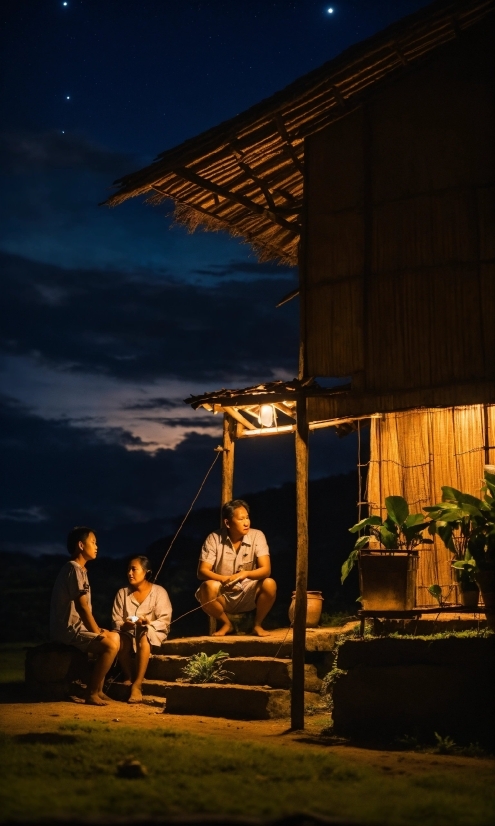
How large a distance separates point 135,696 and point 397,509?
4.05 m

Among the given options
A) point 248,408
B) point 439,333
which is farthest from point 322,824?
point 248,408

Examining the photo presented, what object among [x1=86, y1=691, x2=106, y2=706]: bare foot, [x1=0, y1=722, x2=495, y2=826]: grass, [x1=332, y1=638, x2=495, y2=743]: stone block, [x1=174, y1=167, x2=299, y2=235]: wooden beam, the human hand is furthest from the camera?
the human hand

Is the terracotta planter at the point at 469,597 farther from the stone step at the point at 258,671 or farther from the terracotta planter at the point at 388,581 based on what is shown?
the stone step at the point at 258,671

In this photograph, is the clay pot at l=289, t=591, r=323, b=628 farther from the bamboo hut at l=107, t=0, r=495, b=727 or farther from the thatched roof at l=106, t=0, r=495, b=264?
the thatched roof at l=106, t=0, r=495, b=264

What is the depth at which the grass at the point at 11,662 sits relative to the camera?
45.2 feet

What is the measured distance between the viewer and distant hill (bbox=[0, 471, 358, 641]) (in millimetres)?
23641

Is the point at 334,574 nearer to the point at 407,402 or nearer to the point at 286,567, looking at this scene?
the point at 286,567

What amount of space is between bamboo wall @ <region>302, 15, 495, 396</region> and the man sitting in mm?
2778

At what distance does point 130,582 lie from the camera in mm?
11922

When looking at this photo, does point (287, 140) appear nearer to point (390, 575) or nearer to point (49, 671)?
point (390, 575)

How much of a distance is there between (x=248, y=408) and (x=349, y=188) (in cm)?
373

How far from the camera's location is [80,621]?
1122 centimetres

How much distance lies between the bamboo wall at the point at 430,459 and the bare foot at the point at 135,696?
3834mm

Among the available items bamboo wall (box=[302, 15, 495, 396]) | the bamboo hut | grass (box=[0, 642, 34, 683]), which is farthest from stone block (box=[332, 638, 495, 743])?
grass (box=[0, 642, 34, 683])
